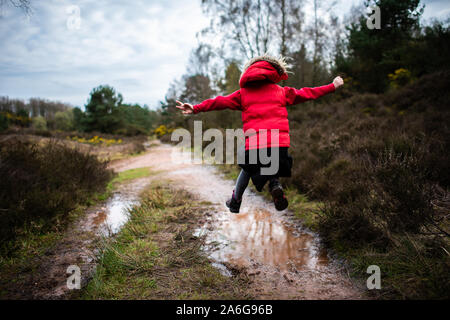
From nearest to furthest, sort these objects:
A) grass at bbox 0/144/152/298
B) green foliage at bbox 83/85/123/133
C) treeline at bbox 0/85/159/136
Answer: grass at bbox 0/144/152/298
treeline at bbox 0/85/159/136
green foliage at bbox 83/85/123/133

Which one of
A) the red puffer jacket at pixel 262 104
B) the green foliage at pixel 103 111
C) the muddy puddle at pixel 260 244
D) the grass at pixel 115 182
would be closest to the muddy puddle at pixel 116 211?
the grass at pixel 115 182

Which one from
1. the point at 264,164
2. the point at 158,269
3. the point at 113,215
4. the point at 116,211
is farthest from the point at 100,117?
the point at 264,164

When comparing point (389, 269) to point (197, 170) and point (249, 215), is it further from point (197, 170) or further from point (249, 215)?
point (197, 170)

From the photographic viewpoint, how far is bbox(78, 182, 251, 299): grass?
2.46 meters

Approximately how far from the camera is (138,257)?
3033 millimetres

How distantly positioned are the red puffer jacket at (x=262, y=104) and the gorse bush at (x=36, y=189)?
3422 mm

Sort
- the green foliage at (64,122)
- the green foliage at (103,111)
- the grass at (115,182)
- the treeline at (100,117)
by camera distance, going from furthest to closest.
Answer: the green foliage at (64,122)
the green foliage at (103,111)
the treeline at (100,117)
the grass at (115,182)

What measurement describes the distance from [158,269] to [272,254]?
57.6 inches

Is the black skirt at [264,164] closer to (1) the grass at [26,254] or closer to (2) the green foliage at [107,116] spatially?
(1) the grass at [26,254]

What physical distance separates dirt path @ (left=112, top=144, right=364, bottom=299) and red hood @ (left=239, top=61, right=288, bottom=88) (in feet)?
7.21

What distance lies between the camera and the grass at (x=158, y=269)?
2461 millimetres

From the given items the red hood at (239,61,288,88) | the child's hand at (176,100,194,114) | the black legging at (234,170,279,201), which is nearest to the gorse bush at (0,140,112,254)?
the child's hand at (176,100,194,114)

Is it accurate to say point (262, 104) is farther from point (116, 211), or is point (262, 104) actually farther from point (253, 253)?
point (116, 211)

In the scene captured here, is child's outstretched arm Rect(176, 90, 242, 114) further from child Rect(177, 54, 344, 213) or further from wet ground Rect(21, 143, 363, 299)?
wet ground Rect(21, 143, 363, 299)
